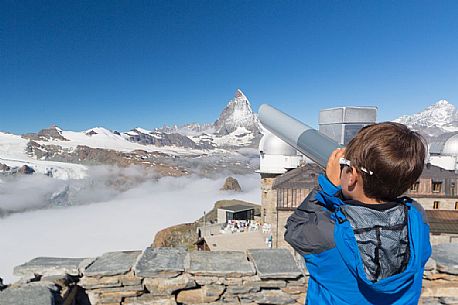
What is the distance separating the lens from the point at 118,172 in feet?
508

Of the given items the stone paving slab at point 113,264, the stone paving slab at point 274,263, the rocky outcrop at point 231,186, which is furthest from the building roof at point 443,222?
→ the rocky outcrop at point 231,186

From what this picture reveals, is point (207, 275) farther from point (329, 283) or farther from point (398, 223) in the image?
point (398, 223)

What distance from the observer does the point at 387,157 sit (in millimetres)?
1376

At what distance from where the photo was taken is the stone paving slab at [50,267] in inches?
132

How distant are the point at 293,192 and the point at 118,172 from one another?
148m

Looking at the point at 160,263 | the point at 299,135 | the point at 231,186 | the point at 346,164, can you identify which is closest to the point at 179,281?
the point at 160,263

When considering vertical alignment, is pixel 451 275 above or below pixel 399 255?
below

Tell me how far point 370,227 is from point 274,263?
94.0 inches

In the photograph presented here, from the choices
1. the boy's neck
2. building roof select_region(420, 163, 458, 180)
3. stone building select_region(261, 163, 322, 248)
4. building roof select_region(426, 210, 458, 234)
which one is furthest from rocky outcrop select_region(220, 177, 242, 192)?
the boy's neck

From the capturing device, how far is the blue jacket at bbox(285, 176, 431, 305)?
139 cm

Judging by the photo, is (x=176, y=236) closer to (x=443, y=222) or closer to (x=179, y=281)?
(x=443, y=222)

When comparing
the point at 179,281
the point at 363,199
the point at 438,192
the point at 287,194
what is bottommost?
the point at 287,194

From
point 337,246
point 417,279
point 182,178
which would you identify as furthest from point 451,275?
point 182,178

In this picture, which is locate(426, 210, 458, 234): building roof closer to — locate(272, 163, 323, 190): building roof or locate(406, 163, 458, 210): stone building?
locate(406, 163, 458, 210): stone building
